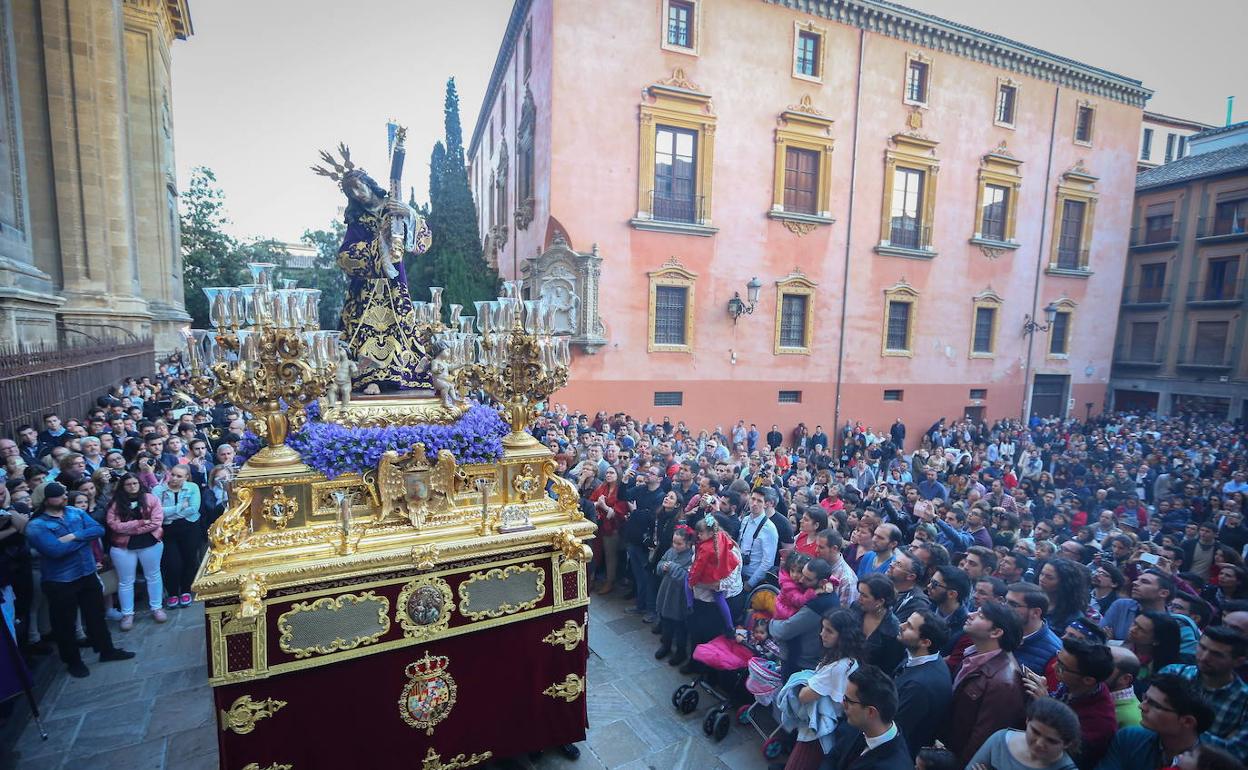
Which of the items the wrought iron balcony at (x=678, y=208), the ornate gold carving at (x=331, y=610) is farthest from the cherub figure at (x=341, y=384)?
the wrought iron balcony at (x=678, y=208)

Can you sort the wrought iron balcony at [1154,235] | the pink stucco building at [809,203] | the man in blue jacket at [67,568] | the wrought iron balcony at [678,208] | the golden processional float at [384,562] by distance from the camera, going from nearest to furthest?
1. the golden processional float at [384,562]
2. the man in blue jacket at [67,568]
3. the pink stucco building at [809,203]
4. the wrought iron balcony at [678,208]
5. the wrought iron balcony at [1154,235]

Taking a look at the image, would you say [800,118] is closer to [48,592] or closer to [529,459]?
[529,459]

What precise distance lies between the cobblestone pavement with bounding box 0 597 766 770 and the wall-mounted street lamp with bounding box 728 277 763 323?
41.0 feet

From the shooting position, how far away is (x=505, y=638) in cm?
430

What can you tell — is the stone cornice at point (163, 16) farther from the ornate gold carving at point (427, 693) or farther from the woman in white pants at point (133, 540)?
the ornate gold carving at point (427, 693)

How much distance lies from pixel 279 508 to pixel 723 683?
4209 mm

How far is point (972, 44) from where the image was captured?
63.4 ft

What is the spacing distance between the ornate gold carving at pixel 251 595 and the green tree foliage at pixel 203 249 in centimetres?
3176

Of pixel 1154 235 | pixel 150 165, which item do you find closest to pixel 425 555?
pixel 150 165

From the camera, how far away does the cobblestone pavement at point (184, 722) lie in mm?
4512

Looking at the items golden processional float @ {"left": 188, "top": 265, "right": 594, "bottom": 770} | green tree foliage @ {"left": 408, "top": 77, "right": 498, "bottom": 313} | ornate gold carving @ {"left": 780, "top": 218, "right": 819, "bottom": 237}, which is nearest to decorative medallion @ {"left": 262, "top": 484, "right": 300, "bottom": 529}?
golden processional float @ {"left": 188, "top": 265, "right": 594, "bottom": 770}

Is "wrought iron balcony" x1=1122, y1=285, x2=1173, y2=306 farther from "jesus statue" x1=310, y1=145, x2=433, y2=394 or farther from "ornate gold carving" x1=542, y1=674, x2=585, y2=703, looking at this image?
"jesus statue" x1=310, y1=145, x2=433, y2=394

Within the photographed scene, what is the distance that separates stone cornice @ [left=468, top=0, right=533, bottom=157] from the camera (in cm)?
1762

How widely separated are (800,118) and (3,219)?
18.8 m
